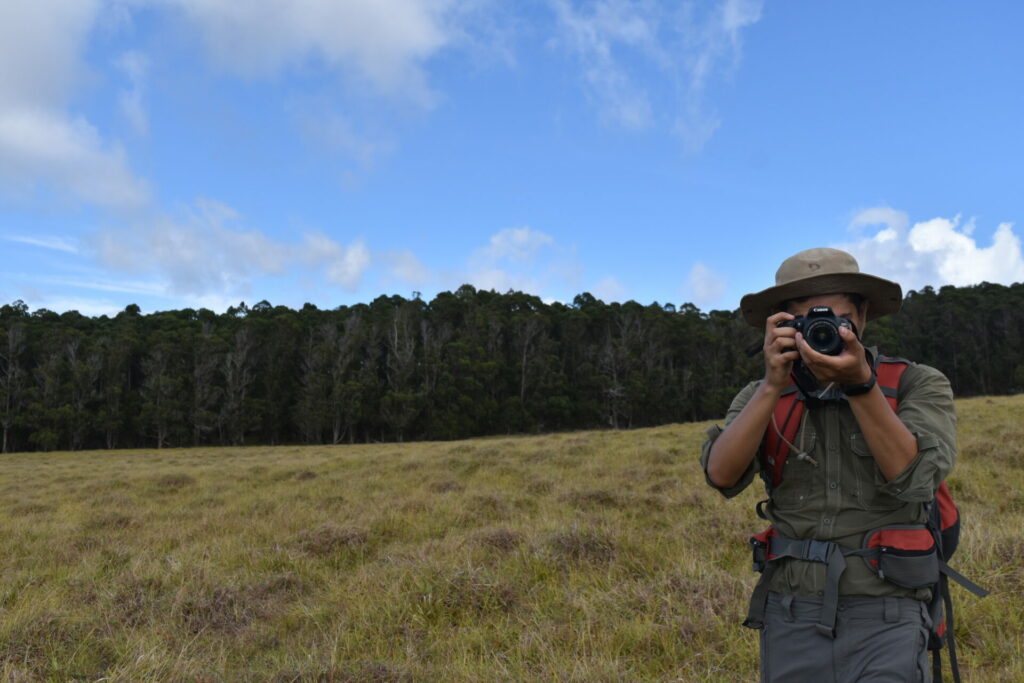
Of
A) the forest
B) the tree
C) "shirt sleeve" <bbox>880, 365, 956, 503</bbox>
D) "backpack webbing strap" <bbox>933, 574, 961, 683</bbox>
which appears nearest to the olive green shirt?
"shirt sleeve" <bbox>880, 365, 956, 503</bbox>

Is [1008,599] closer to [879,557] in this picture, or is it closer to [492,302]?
[879,557]

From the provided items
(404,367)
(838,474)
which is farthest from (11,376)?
(838,474)

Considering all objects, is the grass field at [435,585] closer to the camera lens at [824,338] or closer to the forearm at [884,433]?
the forearm at [884,433]

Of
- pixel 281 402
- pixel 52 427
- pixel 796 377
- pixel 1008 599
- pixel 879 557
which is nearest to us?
pixel 879 557

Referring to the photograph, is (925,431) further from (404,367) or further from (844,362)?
(404,367)

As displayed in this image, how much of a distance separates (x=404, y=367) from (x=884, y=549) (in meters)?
48.2

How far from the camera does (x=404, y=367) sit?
48.8 meters

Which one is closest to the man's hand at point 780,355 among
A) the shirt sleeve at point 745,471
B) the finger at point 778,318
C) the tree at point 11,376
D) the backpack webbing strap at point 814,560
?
the finger at point 778,318

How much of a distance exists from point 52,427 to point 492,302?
37.2 m

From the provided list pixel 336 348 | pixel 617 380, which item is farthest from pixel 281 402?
pixel 617 380

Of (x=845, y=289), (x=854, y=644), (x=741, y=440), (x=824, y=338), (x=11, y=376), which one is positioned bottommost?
(x=854, y=644)

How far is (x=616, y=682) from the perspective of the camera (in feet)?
10.3

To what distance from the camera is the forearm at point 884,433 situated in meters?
1.63

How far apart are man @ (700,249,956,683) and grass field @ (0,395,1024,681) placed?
1.84m
